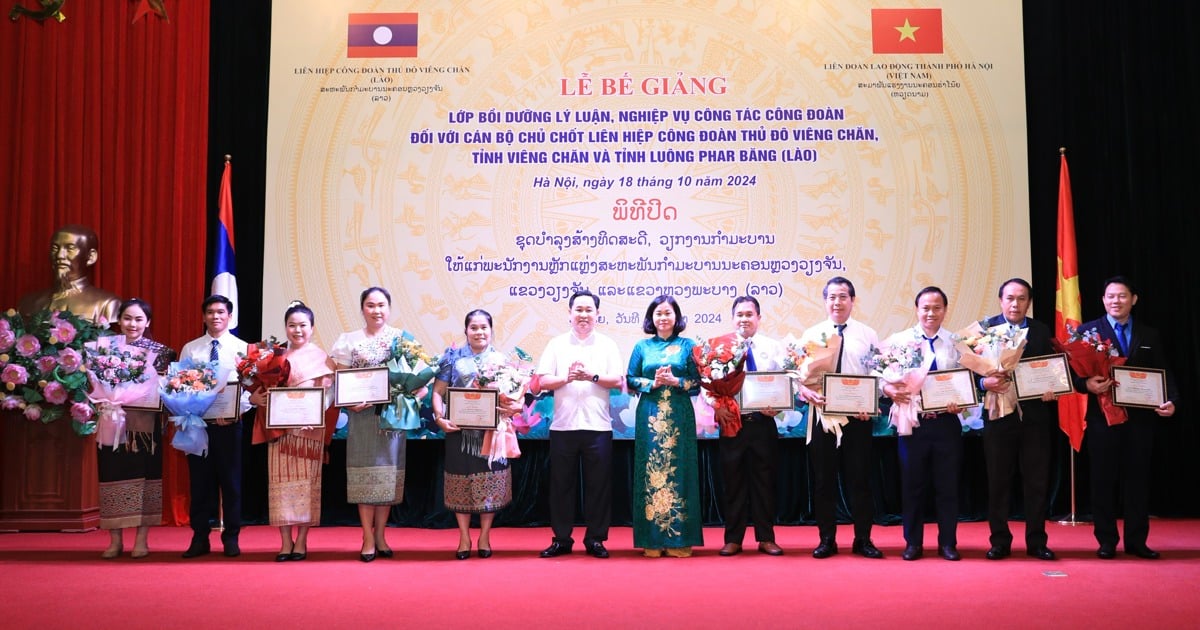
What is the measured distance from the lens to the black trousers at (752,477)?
541 cm

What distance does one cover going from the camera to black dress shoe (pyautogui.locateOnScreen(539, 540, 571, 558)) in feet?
17.5

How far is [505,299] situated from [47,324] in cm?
284

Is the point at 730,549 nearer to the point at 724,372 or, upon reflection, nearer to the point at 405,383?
the point at 724,372

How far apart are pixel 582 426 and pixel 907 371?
1.74 meters

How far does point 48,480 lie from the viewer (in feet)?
21.9

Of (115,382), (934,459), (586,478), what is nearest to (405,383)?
(586,478)

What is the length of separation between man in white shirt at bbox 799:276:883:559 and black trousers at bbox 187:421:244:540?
3.15m

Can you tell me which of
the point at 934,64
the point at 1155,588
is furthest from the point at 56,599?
the point at 934,64

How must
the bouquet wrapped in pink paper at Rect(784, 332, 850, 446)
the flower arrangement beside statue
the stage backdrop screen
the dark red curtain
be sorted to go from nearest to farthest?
1. the bouquet wrapped in pink paper at Rect(784, 332, 850, 446)
2. the flower arrangement beside statue
3. the stage backdrop screen
4. the dark red curtain

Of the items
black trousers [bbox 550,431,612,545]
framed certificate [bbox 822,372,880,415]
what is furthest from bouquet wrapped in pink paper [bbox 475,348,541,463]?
framed certificate [bbox 822,372,880,415]

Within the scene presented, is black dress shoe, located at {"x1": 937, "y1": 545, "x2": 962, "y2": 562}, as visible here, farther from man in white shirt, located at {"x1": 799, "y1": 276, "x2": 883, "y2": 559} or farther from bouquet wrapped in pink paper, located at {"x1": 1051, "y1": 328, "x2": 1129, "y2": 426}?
bouquet wrapped in pink paper, located at {"x1": 1051, "y1": 328, "x2": 1129, "y2": 426}

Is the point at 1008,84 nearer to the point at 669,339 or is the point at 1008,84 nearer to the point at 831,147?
the point at 831,147

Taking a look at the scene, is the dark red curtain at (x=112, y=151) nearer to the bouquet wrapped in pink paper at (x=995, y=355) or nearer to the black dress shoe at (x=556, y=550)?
the black dress shoe at (x=556, y=550)

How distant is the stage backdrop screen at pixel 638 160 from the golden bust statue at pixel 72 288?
1100mm
